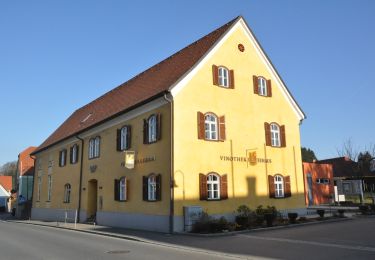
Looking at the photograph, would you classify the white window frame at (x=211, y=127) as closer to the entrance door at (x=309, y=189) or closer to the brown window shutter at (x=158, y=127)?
the brown window shutter at (x=158, y=127)

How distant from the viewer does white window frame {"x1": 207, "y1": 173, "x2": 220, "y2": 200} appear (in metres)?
21.0

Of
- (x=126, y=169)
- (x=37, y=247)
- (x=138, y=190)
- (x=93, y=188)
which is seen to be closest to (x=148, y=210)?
(x=138, y=190)

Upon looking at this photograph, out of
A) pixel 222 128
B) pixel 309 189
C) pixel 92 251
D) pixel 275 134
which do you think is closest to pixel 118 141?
pixel 222 128

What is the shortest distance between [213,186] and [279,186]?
218 inches

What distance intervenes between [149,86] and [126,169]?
5.26m

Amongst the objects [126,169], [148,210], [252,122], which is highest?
[252,122]

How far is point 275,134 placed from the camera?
25484 mm

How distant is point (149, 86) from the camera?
960 inches

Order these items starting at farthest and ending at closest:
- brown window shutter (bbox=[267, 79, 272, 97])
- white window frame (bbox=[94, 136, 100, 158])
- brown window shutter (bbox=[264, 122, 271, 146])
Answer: white window frame (bbox=[94, 136, 100, 158]) → brown window shutter (bbox=[267, 79, 272, 97]) → brown window shutter (bbox=[264, 122, 271, 146])

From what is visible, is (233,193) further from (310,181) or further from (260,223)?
(310,181)

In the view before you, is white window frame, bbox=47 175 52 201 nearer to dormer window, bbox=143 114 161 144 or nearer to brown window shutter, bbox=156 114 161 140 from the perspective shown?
A: dormer window, bbox=143 114 161 144

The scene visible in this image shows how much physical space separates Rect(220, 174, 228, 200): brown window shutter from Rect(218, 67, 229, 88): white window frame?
5.41m

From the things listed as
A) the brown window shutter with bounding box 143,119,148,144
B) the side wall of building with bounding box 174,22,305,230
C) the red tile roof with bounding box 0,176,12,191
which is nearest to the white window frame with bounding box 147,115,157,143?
the brown window shutter with bounding box 143,119,148,144

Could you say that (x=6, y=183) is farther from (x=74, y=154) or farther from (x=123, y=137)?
(x=123, y=137)
